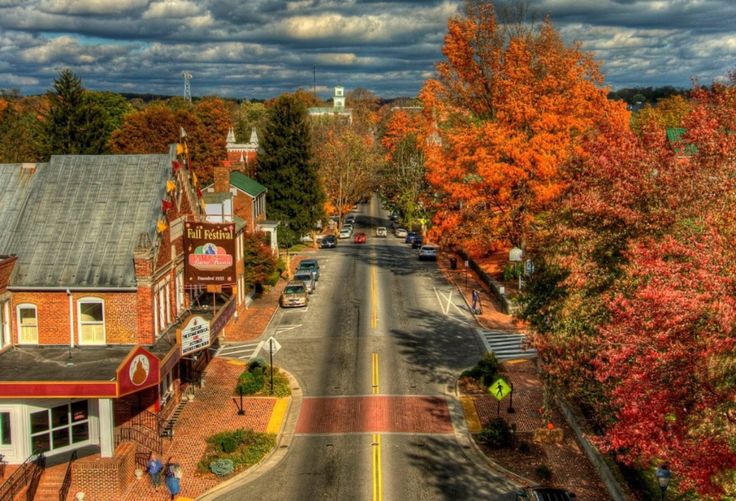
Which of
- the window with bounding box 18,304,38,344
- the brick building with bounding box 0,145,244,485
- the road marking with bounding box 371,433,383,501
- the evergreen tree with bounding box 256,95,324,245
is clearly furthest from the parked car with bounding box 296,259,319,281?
the window with bounding box 18,304,38,344

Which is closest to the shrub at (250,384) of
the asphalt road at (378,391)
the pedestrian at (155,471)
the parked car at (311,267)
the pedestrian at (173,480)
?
the asphalt road at (378,391)

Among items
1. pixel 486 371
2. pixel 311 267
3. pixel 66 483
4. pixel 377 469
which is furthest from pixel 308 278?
pixel 66 483

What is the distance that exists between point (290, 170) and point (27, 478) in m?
55.4

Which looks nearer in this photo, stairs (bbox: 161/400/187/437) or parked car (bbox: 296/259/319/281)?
stairs (bbox: 161/400/187/437)

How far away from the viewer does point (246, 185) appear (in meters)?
69.3

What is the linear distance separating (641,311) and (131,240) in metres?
20.1

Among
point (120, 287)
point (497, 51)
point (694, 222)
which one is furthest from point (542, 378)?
point (497, 51)

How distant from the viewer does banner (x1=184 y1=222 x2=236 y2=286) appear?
3356cm

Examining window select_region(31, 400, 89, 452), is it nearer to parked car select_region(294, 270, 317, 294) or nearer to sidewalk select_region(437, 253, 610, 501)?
sidewalk select_region(437, 253, 610, 501)

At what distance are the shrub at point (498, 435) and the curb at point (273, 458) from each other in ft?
25.0

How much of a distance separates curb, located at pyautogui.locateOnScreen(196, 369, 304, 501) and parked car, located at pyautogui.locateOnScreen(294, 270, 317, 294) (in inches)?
813

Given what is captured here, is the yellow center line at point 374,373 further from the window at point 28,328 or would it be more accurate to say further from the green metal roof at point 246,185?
the green metal roof at point 246,185

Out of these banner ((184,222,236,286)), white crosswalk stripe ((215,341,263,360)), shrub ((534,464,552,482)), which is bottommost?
white crosswalk stripe ((215,341,263,360))

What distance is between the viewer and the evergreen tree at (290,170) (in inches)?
3071
